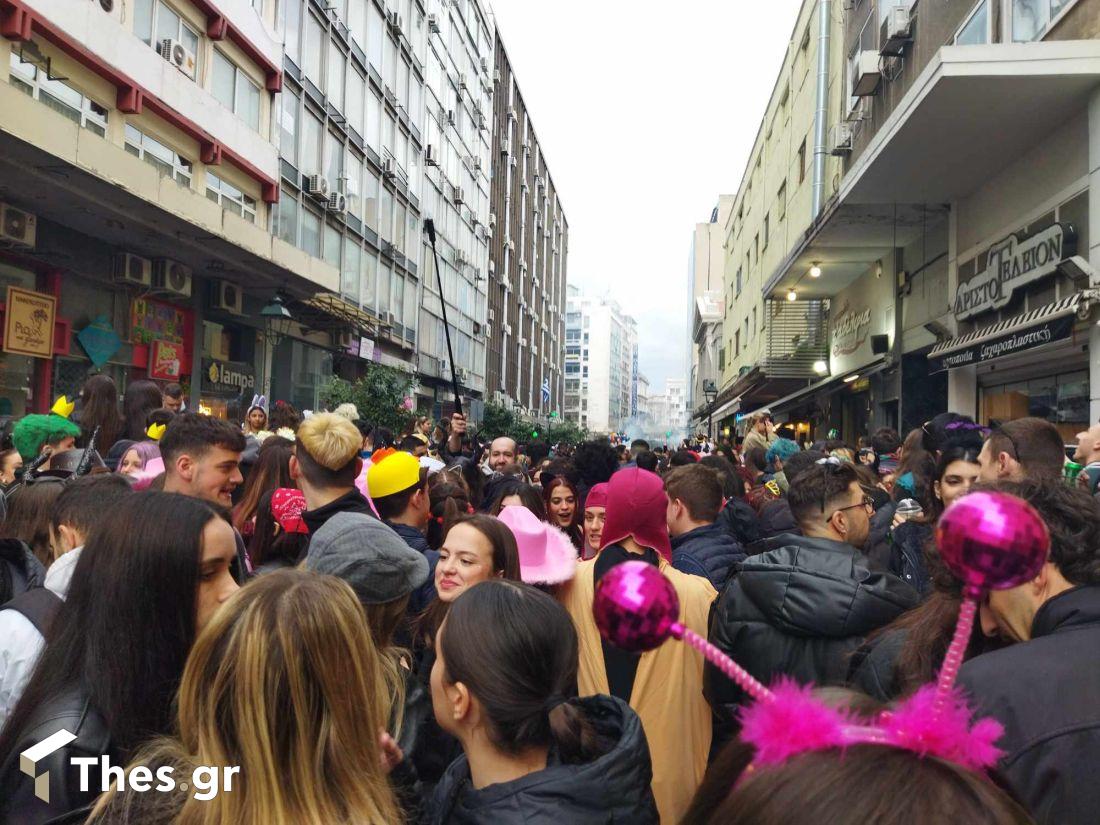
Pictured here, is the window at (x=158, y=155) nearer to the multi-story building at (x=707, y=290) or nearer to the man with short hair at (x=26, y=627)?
the man with short hair at (x=26, y=627)

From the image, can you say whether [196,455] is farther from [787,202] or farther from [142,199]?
[787,202]

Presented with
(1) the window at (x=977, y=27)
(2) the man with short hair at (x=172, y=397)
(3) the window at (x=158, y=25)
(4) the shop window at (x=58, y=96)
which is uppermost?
(3) the window at (x=158, y=25)

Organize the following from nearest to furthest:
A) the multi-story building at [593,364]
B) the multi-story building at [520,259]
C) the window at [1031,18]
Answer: the window at [1031,18], the multi-story building at [520,259], the multi-story building at [593,364]

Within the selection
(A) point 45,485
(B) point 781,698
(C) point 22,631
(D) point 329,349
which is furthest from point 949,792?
(D) point 329,349

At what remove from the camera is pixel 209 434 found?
396cm

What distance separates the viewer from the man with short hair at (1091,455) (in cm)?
406

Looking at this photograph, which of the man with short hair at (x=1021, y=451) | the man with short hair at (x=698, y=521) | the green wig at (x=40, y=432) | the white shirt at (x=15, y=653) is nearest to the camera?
the white shirt at (x=15, y=653)

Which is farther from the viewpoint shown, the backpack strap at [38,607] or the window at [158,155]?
the window at [158,155]

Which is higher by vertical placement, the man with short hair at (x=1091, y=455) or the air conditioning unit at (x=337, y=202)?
the air conditioning unit at (x=337, y=202)

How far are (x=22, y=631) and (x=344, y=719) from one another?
1.26 m

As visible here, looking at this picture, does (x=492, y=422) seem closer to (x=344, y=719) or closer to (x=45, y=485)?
(x=45, y=485)

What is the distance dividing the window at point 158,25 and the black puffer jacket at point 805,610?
16321mm

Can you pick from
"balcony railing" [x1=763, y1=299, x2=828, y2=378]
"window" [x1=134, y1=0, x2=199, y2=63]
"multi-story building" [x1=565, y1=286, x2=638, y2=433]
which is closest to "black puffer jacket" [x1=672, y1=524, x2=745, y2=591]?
"window" [x1=134, y1=0, x2=199, y2=63]

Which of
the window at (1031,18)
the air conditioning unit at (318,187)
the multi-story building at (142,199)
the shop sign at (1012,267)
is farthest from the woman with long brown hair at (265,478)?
the air conditioning unit at (318,187)
